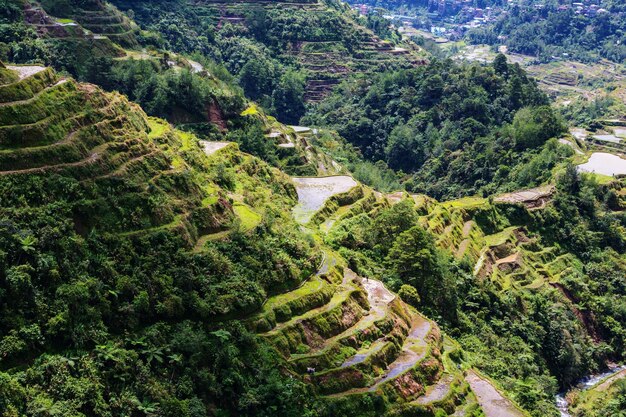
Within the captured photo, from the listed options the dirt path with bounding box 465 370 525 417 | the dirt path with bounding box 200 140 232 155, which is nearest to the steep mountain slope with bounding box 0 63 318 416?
the dirt path with bounding box 465 370 525 417

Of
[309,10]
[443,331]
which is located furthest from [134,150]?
[309,10]

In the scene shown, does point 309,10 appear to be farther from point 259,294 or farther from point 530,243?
point 259,294

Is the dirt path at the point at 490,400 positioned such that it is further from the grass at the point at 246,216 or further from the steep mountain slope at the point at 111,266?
the grass at the point at 246,216

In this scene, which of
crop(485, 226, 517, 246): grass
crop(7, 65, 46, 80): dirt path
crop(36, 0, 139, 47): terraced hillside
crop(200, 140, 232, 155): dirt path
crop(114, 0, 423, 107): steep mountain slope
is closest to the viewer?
crop(7, 65, 46, 80): dirt path

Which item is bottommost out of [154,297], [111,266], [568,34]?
[568,34]

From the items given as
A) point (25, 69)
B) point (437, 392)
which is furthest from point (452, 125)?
point (25, 69)

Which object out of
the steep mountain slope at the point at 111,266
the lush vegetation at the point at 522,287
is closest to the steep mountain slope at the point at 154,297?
the steep mountain slope at the point at 111,266

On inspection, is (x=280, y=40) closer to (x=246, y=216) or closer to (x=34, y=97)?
(x=246, y=216)

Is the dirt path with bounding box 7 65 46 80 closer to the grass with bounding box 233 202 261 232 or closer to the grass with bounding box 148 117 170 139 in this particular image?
the grass with bounding box 148 117 170 139
